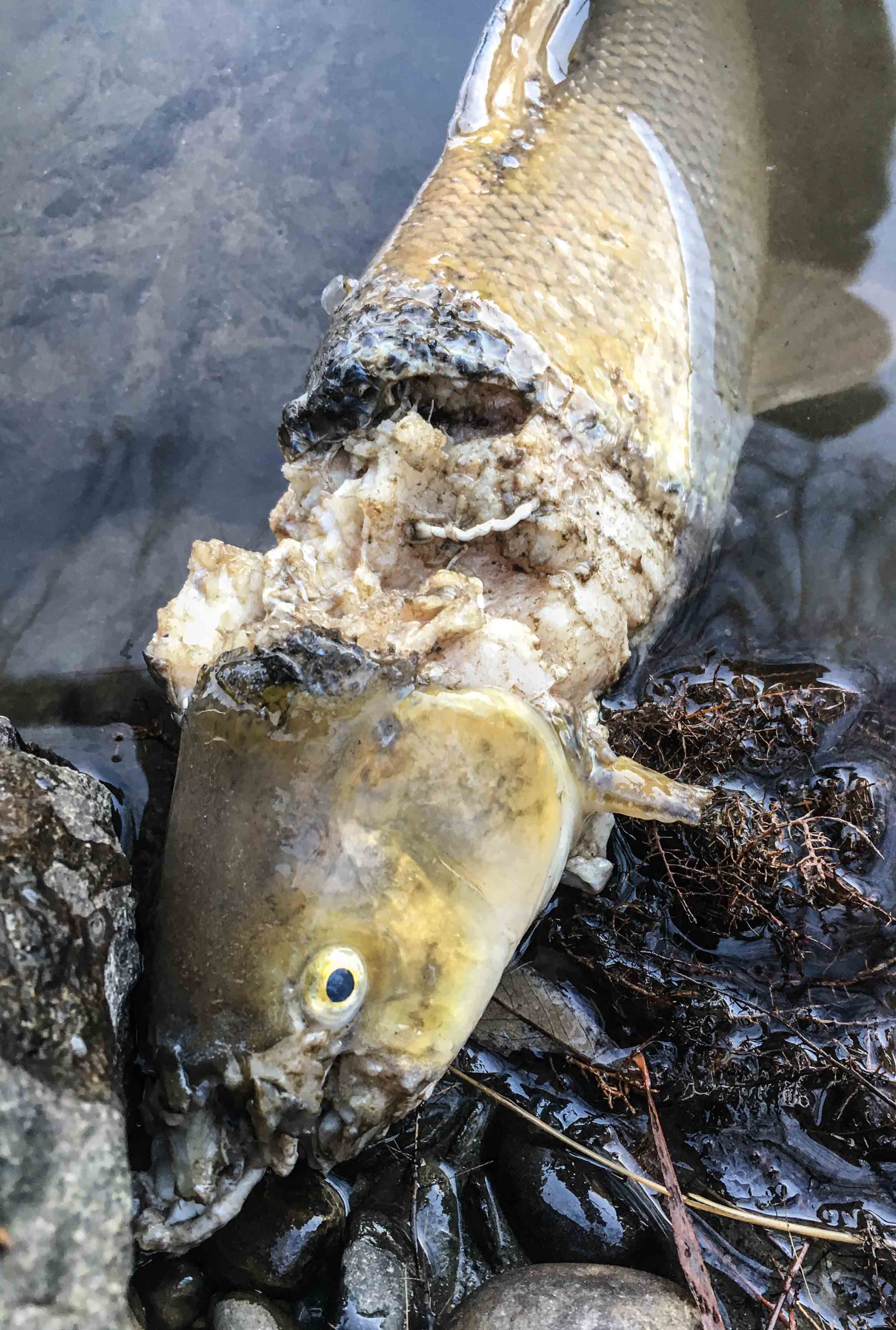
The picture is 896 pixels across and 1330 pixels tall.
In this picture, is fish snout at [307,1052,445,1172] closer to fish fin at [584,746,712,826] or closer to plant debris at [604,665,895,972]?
fish fin at [584,746,712,826]

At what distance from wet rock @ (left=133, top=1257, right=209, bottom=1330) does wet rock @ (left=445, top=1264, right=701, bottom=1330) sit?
2.25 feet

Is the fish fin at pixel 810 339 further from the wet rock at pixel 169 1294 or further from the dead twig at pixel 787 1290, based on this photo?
the wet rock at pixel 169 1294

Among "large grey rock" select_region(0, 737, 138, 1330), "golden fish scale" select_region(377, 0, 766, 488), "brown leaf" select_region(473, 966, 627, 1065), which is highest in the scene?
"golden fish scale" select_region(377, 0, 766, 488)

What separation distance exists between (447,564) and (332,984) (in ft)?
4.29

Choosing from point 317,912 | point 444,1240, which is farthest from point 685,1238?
point 317,912

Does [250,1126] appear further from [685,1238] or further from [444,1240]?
[685,1238]

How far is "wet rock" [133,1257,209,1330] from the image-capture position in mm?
2451

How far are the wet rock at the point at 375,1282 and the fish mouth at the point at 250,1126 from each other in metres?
0.63

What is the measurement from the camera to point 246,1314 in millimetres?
2443

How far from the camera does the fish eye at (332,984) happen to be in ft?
6.43

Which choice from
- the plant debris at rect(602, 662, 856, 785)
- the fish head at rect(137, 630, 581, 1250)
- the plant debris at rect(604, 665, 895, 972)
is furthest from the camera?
the plant debris at rect(602, 662, 856, 785)

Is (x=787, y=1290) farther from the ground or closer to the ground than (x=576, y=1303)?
closer to the ground

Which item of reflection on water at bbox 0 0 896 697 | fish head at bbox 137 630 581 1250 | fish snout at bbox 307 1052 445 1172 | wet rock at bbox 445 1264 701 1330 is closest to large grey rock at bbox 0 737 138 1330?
fish head at bbox 137 630 581 1250

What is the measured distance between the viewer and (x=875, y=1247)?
2707mm
